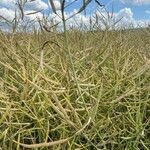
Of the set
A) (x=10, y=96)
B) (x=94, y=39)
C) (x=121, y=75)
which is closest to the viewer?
(x=10, y=96)

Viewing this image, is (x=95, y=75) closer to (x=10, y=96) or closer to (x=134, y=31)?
(x=10, y=96)

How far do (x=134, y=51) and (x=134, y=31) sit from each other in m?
1.46

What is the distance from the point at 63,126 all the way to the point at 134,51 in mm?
803

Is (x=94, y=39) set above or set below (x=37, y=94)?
above

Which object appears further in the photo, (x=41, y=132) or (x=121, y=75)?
(x=121, y=75)

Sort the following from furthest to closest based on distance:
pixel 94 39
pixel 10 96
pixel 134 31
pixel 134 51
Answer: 1. pixel 134 31
2. pixel 94 39
3. pixel 134 51
4. pixel 10 96

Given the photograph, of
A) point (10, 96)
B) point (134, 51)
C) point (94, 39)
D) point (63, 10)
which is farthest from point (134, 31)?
point (63, 10)

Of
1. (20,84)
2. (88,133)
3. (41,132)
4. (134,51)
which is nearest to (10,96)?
(20,84)

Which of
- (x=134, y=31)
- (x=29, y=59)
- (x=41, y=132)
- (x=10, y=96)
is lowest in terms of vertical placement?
(x=41, y=132)

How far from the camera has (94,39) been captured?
7.72 ft

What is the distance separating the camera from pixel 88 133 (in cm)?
129

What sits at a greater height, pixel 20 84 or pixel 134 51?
pixel 134 51

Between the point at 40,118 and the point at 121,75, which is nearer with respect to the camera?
the point at 40,118

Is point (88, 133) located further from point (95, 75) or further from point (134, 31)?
point (134, 31)
